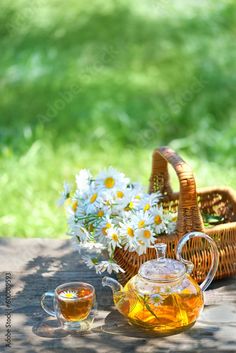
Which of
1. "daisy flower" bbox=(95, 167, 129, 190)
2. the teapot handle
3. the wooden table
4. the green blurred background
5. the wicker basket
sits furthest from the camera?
the green blurred background

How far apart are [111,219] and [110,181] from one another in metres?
0.17

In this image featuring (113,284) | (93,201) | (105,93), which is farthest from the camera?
(105,93)

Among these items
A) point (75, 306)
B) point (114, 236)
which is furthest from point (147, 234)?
point (75, 306)

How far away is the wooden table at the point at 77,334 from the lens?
77.2 inches

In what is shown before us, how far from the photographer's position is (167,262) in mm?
2033

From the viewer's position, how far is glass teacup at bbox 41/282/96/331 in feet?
6.57

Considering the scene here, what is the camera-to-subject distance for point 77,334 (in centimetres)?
204

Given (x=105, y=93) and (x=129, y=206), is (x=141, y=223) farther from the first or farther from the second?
(x=105, y=93)

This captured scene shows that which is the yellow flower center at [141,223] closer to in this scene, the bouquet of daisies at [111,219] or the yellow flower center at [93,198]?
the bouquet of daisies at [111,219]

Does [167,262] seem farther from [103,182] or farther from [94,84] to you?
[94,84]

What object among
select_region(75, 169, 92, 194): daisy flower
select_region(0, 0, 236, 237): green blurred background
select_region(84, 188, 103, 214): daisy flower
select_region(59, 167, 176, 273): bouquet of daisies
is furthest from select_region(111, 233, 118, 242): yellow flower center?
select_region(0, 0, 236, 237): green blurred background

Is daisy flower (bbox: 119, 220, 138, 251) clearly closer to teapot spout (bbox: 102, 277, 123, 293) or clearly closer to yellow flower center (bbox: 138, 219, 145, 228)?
yellow flower center (bbox: 138, 219, 145, 228)


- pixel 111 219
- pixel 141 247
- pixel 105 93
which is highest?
pixel 105 93

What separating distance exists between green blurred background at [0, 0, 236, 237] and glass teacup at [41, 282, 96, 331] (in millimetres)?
1574
